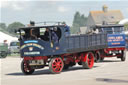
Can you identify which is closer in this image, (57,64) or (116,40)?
(57,64)

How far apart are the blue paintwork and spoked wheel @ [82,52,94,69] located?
5.12 m

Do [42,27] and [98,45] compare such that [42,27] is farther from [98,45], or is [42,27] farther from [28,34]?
[98,45]

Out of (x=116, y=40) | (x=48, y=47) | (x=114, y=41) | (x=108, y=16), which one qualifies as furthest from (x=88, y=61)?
(x=108, y=16)

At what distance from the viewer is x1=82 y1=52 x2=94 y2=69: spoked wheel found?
19.6m

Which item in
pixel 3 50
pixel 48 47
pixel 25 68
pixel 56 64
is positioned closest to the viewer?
pixel 48 47

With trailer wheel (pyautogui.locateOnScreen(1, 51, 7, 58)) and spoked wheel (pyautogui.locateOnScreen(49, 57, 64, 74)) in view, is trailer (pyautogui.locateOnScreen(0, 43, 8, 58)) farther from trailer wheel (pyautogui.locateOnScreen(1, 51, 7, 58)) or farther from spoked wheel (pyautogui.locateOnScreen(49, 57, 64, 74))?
spoked wheel (pyautogui.locateOnScreen(49, 57, 64, 74))

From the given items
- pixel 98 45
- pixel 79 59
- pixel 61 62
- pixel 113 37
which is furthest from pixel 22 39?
pixel 113 37

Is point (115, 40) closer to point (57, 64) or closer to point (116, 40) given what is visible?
point (116, 40)

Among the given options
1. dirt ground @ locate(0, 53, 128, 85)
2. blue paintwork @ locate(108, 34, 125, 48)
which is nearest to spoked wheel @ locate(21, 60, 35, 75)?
dirt ground @ locate(0, 53, 128, 85)

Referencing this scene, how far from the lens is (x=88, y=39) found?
19906mm

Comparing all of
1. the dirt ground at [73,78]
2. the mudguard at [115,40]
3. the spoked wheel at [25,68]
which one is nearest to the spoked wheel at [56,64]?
the dirt ground at [73,78]

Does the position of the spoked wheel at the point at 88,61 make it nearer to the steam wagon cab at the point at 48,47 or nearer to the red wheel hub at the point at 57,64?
the steam wagon cab at the point at 48,47

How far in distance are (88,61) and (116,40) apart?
580 centimetres

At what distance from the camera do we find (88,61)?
2014cm
